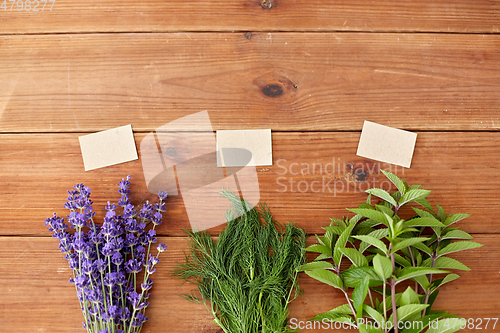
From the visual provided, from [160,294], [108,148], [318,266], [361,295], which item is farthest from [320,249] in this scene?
[108,148]

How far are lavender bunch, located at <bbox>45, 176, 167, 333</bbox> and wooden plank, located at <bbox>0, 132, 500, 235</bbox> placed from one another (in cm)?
6

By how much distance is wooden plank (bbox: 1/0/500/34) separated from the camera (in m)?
0.96

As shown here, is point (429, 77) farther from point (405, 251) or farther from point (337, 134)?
point (405, 251)

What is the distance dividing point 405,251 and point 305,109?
0.49 meters

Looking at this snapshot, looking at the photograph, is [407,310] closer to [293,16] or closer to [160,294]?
[160,294]

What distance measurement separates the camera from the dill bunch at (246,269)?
833 millimetres

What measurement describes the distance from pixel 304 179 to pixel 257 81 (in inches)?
13.1

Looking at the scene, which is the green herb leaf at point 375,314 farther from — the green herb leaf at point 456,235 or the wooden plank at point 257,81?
the wooden plank at point 257,81

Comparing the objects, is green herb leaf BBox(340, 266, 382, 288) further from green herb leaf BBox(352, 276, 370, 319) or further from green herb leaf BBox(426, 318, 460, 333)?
green herb leaf BBox(426, 318, 460, 333)

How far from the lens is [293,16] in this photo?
37.9 inches

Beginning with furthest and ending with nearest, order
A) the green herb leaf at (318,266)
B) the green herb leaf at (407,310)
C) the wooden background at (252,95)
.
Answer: the wooden background at (252,95) < the green herb leaf at (318,266) < the green herb leaf at (407,310)

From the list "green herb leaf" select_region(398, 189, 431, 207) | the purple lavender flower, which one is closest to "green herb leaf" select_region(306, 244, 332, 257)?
"green herb leaf" select_region(398, 189, 431, 207)

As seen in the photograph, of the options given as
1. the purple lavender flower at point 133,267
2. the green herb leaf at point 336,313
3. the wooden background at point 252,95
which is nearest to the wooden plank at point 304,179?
the wooden background at point 252,95

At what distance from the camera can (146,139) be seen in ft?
3.09
